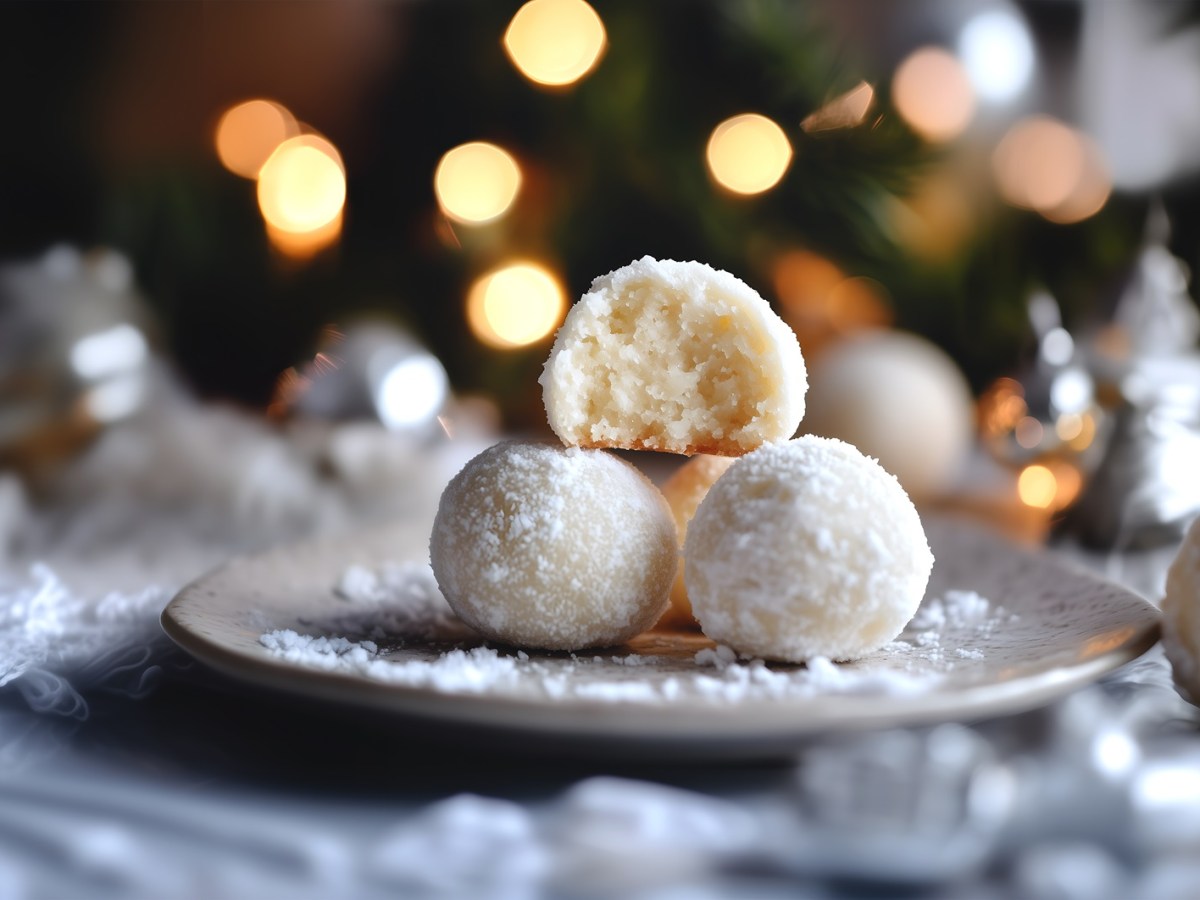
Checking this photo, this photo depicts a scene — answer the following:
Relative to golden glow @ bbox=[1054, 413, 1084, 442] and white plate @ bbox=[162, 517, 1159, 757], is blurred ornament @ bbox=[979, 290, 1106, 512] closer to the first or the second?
golden glow @ bbox=[1054, 413, 1084, 442]

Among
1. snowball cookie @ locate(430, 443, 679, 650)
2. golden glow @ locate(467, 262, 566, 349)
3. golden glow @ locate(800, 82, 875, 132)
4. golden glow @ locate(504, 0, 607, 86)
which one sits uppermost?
golden glow @ locate(504, 0, 607, 86)

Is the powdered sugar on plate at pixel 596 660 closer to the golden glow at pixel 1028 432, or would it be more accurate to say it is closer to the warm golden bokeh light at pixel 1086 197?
the golden glow at pixel 1028 432

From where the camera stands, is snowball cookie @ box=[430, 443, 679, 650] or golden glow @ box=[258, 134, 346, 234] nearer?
snowball cookie @ box=[430, 443, 679, 650]

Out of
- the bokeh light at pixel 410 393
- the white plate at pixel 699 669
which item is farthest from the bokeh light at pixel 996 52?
the white plate at pixel 699 669

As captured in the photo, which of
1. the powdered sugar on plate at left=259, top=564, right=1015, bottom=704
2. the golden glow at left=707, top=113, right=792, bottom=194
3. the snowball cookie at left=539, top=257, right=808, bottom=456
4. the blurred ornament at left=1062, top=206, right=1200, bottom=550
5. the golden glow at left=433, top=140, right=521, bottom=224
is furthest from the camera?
the golden glow at left=433, top=140, right=521, bottom=224

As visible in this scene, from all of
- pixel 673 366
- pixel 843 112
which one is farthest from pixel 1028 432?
pixel 673 366

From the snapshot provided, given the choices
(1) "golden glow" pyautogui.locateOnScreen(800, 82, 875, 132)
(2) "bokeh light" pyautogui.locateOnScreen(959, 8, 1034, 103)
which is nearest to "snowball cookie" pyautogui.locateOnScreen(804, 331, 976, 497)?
(1) "golden glow" pyautogui.locateOnScreen(800, 82, 875, 132)

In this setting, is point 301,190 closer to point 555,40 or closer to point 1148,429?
point 555,40
